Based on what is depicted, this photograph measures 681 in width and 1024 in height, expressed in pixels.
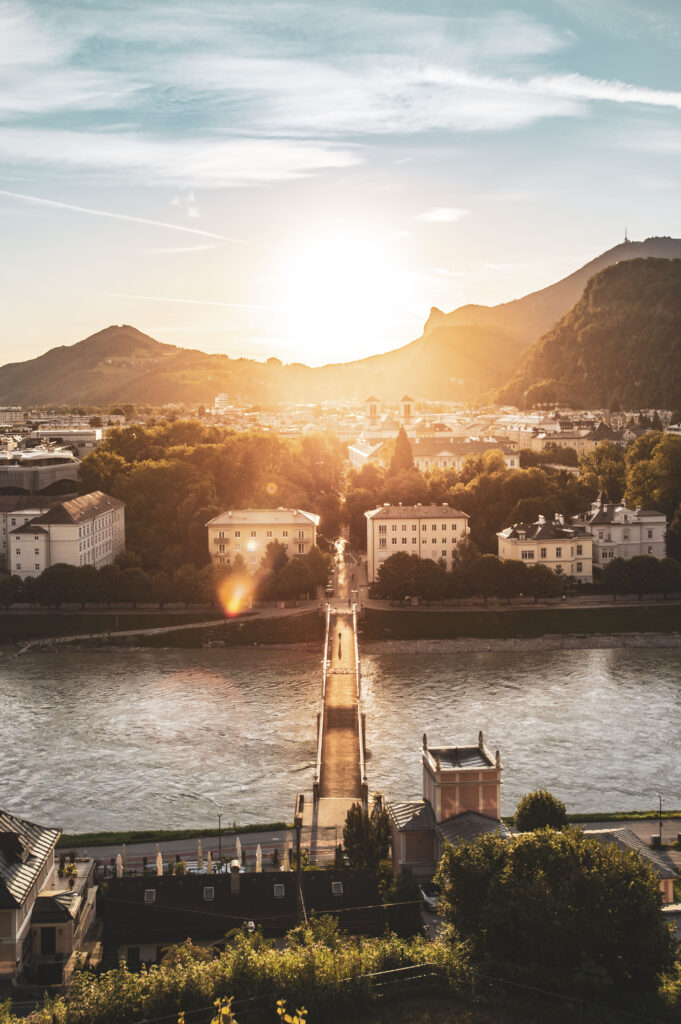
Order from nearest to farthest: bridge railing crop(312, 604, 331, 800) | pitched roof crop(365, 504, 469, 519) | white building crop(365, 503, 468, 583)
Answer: bridge railing crop(312, 604, 331, 800)
white building crop(365, 503, 468, 583)
pitched roof crop(365, 504, 469, 519)

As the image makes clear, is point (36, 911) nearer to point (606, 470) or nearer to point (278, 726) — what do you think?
point (278, 726)

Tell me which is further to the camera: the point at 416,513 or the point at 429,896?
the point at 416,513

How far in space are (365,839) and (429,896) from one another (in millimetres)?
1540

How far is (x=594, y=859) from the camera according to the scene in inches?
315

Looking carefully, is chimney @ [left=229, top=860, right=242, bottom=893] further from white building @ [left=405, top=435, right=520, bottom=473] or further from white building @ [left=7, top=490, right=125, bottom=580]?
white building @ [left=405, top=435, right=520, bottom=473]

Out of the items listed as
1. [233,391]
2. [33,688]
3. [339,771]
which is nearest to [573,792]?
[339,771]

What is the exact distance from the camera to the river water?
1472 centimetres

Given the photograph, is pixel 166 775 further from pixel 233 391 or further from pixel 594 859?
pixel 233 391

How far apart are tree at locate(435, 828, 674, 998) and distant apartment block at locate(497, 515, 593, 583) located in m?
20.7

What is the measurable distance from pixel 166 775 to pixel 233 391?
114 m

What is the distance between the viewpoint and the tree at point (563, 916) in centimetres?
712

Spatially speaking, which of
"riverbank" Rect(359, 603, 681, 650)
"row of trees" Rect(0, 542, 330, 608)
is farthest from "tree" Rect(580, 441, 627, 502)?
"row of trees" Rect(0, 542, 330, 608)

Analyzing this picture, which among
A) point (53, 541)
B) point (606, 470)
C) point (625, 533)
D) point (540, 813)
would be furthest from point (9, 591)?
point (606, 470)

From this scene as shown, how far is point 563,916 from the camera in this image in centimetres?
734
